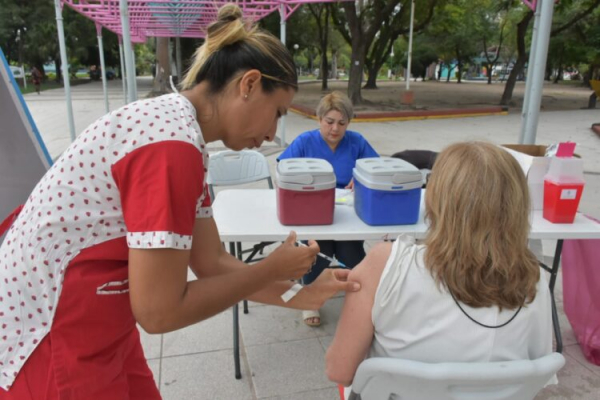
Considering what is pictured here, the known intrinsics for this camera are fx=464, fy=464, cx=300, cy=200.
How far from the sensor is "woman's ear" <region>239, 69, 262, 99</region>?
2.96ft

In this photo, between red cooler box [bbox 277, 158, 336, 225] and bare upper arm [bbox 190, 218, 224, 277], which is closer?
bare upper arm [bbox 190, 218, 224, 277]

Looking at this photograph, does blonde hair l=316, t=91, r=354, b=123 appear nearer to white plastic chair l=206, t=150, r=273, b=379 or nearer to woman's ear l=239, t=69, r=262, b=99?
white plastic chair l=206, t=150, r=273, b=379

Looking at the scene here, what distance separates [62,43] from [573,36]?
22.2m

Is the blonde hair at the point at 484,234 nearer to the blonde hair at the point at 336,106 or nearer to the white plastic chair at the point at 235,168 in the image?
the blonde hair at the point at 336,106

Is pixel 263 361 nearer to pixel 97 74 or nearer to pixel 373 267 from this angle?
pixel 373 267

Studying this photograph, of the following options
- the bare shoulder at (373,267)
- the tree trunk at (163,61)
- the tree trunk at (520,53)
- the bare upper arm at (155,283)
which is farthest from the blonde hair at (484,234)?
the tree trunk at (163,61)

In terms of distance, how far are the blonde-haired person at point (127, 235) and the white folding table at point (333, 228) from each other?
1054 millimetres

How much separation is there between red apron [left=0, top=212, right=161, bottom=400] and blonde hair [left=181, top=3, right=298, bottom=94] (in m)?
0.38

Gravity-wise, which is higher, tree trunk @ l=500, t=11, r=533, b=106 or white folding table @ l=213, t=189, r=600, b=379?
tree trunk @ l=500, t=11, r=533, b=106

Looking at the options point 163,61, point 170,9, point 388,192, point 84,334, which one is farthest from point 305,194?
point 163,61

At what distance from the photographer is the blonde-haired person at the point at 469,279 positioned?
110 centimetres

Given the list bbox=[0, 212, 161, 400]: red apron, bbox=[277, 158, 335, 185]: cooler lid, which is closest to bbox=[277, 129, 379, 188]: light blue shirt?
bbox=[277, 158, 335, 185]: cooler lid

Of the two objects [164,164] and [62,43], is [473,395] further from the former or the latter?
[62,43]

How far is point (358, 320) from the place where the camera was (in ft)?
3.94
